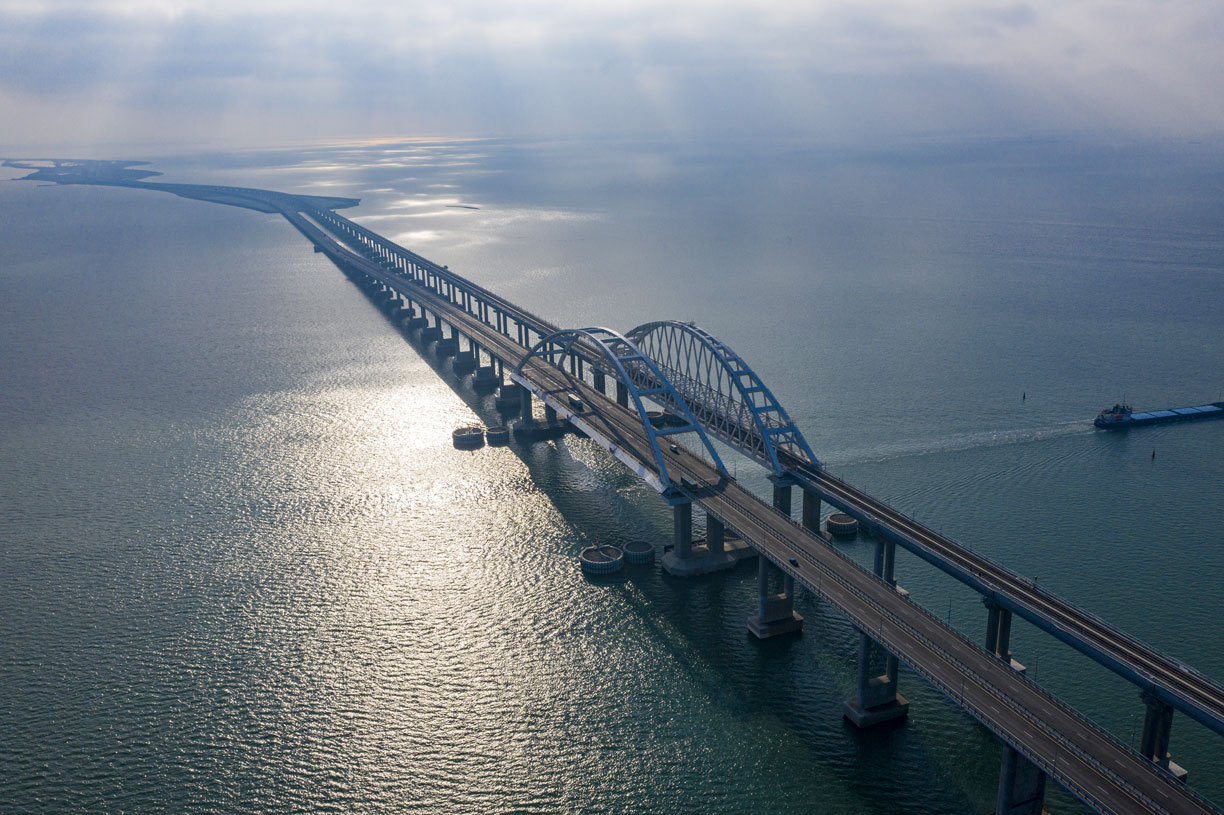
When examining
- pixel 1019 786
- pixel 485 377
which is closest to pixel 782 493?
pixel 1019 786

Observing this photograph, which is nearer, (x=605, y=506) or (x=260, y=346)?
(x=605, y=506)

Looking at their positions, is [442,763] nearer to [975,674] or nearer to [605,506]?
[975,674]

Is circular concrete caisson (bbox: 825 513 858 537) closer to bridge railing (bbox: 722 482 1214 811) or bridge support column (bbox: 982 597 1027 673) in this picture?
bridge railing (bbox: 722 482 1214 811)

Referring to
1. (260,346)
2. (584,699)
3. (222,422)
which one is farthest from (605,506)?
(260,346)

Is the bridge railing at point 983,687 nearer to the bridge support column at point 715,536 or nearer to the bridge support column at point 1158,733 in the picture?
the bridge support column at point 1158,733

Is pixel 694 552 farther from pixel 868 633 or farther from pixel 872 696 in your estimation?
pixel 868 633

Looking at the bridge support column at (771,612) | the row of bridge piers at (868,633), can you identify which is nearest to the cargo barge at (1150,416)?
the row of bridge piers at (868,633)

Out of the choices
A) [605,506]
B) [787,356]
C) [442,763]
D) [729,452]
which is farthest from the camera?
[787,356]
